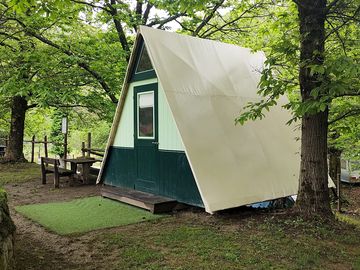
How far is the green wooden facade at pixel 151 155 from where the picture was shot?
6660mm

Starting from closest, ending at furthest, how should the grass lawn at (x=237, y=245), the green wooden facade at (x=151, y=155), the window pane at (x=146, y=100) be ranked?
1. the grass lawn at (x=237, y=245)
2. the green wooden facade at (x=151, y=155)
3. the window pane at (x=146, y=100)

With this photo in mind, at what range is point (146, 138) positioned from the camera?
766 centimetres

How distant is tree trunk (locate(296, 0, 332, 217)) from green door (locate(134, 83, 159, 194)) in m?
3.06

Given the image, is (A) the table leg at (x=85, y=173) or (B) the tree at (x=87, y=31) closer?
(B) the tree at (x=87, y=31)

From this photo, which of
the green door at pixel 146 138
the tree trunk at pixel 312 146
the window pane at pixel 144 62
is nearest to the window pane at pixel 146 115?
the green door at pixel 146 138

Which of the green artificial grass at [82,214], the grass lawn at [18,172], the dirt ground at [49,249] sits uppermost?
the grass lawn at [18,172]

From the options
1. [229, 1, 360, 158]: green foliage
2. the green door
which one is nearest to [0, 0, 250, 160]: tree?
the green door

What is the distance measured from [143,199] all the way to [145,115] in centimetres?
196

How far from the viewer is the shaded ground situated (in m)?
4.02

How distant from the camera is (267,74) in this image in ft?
16.4

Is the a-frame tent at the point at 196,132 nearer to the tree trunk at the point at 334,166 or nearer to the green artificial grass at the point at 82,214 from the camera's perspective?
the green artificial grass at the point at 82,214

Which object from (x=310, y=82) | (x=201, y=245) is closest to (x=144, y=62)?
(x=310, y=82)

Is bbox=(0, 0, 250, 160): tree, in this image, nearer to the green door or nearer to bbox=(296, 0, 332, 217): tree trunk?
the green door

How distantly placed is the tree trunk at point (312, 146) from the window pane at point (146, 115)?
128 inches
